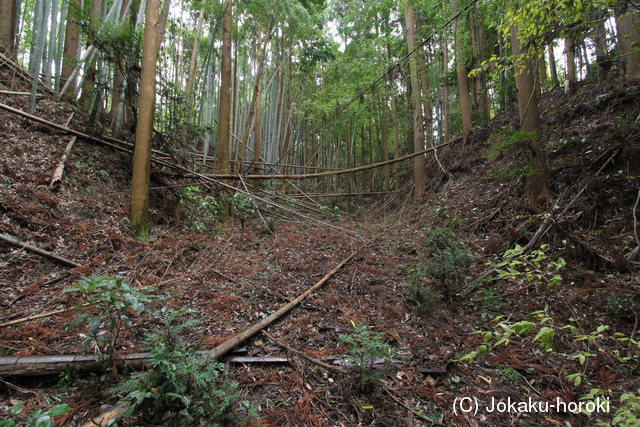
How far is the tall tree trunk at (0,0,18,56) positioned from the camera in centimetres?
600

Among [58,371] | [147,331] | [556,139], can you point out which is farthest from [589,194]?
[58,371]

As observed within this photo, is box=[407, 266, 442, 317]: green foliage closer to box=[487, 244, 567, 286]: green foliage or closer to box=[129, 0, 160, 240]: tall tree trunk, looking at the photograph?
box=[487, 244, 567, 286]: green foliage

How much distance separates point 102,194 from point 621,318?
20.1 ft

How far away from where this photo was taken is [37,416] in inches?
50.7

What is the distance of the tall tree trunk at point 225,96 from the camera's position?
19.3 feet

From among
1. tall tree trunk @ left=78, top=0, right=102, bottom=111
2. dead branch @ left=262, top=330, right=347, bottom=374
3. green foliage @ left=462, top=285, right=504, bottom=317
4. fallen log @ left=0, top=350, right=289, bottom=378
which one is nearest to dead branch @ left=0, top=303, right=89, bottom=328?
fallen log @ left=0, top=350, right=289, bottom=378

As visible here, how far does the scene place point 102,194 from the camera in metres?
4.42

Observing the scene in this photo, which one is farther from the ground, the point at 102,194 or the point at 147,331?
the point at 102,194

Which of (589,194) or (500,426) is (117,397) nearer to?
(500,426)

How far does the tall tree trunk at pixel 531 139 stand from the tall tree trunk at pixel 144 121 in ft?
15.2

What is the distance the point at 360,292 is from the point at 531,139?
2.85 m

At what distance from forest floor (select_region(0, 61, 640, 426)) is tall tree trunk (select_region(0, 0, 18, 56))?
131 cm

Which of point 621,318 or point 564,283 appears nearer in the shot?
point 621,318

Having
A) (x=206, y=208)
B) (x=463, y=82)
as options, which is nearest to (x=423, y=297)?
(x=206, y=208)
